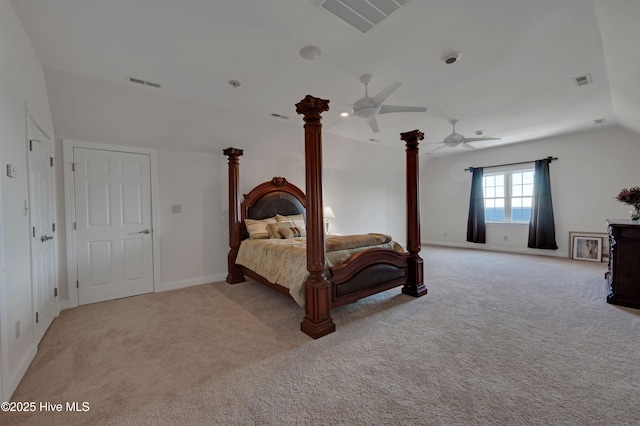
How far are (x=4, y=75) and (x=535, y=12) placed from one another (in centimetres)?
402

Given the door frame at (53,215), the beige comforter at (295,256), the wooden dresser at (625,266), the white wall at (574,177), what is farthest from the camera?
the white wall at (574,177)

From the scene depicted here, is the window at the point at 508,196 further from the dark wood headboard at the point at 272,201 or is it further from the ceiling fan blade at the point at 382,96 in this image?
the ceiling fan blade at the point at 382,96

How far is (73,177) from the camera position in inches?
137

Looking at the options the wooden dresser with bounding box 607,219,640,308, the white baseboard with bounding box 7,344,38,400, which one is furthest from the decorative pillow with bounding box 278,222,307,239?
the wooden dresser with bounding box 607,219,640,308

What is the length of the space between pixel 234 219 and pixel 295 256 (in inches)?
74.0

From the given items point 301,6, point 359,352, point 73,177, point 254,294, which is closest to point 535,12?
point 301,6

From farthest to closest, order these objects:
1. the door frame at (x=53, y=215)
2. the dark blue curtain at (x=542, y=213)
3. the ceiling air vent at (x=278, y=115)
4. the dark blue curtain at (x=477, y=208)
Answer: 1. the dark blue curtain at (x=477, y=208)
2. the dark blue curtain at (x=542, y=213)
3. the ceiling air vent at (x=278, y=115)
4. the door frame at (x=53, y=215)

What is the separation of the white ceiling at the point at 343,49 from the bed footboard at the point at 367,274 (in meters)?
2.14

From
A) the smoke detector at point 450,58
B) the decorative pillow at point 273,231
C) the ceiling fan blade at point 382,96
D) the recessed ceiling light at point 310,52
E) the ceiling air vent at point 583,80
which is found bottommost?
the decorative pillow at point 273,231

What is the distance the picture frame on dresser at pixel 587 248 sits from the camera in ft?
18.1

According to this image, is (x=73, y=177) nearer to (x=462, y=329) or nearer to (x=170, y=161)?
(x=170, y=161)

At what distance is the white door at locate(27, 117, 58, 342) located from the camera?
240 centimetres

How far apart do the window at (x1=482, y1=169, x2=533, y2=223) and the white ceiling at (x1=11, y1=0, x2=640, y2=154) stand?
2.94 meters

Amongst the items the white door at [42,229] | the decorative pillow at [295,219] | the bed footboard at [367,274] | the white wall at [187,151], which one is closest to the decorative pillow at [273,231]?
the decorative pillow at [295,219]
